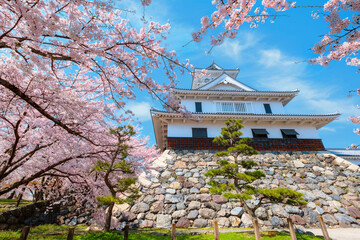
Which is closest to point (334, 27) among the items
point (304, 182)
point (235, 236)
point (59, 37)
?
point (59, 37)

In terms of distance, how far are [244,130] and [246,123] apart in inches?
27.2

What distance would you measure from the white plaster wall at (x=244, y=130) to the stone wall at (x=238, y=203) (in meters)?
1.61

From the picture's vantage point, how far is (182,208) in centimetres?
880

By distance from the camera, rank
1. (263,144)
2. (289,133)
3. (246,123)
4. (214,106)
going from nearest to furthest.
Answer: (263,144)
(289,133)
(246,123)
(214,106)

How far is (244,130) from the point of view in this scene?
544 inches

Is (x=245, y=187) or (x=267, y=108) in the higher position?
(x=267, y=108)

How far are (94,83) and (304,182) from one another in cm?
1317

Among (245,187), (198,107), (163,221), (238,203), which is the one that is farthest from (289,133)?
(163,221)

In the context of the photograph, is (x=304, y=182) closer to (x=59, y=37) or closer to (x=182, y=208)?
(x=182, y=208)

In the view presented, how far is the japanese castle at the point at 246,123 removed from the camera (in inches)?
519

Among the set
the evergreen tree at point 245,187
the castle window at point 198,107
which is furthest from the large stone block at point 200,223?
the castle window at point 198,107

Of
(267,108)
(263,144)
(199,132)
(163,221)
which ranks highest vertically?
(267,108)

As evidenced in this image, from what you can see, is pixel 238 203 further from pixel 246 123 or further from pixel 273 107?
pixel 273 107

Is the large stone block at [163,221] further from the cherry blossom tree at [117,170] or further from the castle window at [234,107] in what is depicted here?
the castle window at [234,107]
